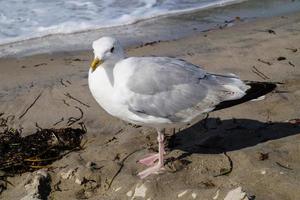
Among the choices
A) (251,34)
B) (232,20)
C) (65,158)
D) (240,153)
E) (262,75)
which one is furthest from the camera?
(232,20)

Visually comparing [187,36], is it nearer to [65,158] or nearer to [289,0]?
[289,0]

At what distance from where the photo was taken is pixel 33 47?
824cm

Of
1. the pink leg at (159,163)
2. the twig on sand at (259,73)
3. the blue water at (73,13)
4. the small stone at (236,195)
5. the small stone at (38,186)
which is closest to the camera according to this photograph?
the small stone at (236,195)

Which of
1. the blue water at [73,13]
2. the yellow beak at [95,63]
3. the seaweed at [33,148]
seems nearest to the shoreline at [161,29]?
the blue water at [73,13]

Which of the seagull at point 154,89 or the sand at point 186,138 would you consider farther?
the seagull at point 154,89

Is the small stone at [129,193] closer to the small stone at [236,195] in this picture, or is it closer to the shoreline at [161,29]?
the small stone at [236,195]

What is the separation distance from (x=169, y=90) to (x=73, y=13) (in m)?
6.21

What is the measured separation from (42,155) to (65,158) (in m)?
0.22

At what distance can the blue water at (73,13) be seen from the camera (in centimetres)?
909

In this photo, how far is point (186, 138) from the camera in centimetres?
473

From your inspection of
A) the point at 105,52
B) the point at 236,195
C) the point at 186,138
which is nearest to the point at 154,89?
the point at 105,52

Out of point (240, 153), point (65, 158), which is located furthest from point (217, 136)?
point (65, 158)

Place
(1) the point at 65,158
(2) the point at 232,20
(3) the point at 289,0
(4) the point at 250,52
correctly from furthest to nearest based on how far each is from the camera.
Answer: (3) the point at 289,0, (2) the point at 232,20, (4) the point at 250,52, (1) the point at 65,158

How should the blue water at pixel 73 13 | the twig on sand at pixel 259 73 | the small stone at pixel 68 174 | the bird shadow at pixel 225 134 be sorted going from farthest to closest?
the blue water at pixel 73 13
the twig on sand at pixel 259 73
the bird shadow at pixel 225 134
the small stone at pixel 68 174
